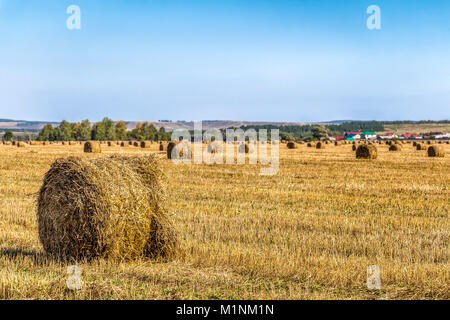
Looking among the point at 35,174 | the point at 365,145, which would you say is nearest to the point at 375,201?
the point at 35,174

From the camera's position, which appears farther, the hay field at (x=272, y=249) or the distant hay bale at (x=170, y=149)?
the distant hay bale at (x=170, y=149)

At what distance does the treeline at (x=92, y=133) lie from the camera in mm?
125688

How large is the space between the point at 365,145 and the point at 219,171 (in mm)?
14235

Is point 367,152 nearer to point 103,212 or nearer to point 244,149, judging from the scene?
point 244,149

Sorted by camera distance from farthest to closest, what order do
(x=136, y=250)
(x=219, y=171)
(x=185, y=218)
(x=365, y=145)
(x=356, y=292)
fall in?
(x=365, y=145)
(x=219, y=171)
(x=185, y=218)
(x=136, y=250)
(x=356, y=292)

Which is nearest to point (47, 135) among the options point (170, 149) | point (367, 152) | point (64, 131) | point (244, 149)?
point (64, 131)

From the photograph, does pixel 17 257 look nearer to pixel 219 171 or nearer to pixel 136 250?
pixel 136 250

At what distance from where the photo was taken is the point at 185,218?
11477 mm

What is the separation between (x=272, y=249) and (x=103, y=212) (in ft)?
9.46

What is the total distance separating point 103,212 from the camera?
755 cm

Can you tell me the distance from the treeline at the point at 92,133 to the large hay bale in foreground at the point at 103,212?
122399mm

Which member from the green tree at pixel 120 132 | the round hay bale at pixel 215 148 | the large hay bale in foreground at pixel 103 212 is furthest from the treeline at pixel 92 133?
the large hay bale in foreground at pixel 103 212

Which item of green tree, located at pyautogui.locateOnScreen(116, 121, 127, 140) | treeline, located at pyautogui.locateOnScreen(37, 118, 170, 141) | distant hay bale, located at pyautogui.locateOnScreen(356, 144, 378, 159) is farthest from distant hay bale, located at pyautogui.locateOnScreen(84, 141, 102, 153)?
green tree, located at pyautogui.locateOnScreen(116, 121, 127, 140)

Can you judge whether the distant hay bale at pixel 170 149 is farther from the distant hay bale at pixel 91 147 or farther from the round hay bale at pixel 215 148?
the distant hay bale at pixel 91 147
